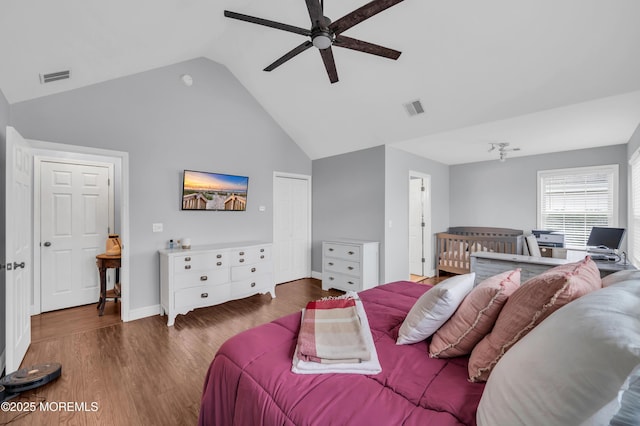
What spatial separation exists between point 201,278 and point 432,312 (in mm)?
2990

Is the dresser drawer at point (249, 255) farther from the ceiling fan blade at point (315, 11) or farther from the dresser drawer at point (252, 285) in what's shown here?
the ceiling fan blade at point (315, 11)

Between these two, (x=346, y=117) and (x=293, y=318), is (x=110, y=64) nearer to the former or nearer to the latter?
(x=346, y=117)

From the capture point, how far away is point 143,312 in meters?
3.51

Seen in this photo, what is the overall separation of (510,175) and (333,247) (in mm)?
3647

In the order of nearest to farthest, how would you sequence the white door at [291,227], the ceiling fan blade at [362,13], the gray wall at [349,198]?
the ceiling fan blade at [362,13] < the gray wall at [349,198] < the white door at [291,227]

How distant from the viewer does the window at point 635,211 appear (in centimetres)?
322

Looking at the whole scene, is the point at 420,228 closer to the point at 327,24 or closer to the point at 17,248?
the point at 327,24

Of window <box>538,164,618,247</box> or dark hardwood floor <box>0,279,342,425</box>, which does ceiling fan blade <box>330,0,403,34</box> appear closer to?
dark hardwood floor <box>0,279,342,425</box>

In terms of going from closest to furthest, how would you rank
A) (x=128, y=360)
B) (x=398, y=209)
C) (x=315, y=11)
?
Result: 1. (x=315, y=11)
2. (x=128, y=360)
3. (x=398, y=209)

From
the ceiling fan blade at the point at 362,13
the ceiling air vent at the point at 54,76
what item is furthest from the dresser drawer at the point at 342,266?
the ceiling air vent at the point at 54,76

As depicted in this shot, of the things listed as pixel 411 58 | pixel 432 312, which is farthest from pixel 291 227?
pixel 432 312

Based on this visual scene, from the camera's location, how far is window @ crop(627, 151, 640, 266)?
322cm

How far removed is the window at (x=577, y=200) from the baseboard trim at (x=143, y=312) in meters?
6.23

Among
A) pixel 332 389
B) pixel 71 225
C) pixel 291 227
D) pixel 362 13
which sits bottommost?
pixel 332 389
